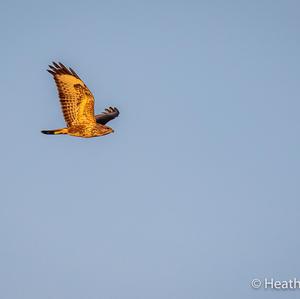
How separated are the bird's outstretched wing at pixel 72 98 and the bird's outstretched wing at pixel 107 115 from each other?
1952 millimetres

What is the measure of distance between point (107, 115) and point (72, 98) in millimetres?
4042

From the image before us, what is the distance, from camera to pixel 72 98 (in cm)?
2394

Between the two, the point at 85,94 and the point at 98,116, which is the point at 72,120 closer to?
the point at 85,94

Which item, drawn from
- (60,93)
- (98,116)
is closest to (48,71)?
(60,93)

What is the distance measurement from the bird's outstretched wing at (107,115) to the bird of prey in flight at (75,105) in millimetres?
1844

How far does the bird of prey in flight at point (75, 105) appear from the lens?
78.0ft

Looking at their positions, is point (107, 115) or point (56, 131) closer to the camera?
point (56, 131)

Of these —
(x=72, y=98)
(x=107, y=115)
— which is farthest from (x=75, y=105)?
(x=107, y=115)

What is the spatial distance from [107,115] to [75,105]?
3996 millimetres

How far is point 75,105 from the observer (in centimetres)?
2395

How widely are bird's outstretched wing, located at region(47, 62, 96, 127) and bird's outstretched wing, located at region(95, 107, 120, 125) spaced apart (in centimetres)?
195

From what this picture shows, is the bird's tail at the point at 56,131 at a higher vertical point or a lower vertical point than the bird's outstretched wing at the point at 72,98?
lower

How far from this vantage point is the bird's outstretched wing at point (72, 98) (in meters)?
23.8

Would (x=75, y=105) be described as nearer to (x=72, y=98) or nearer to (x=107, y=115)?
(x=72, y=98)
